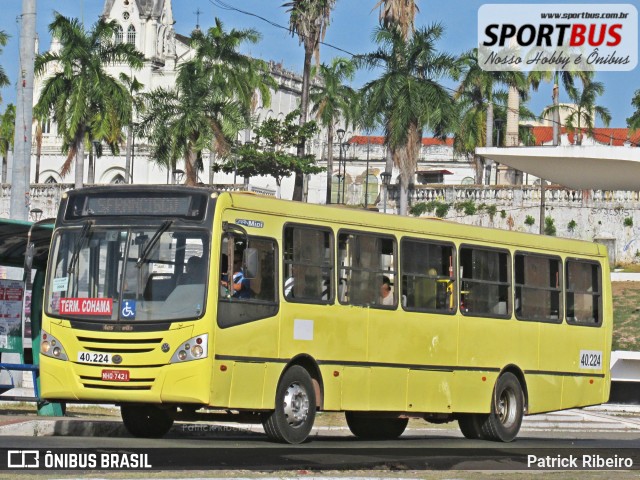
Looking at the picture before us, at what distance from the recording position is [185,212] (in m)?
16.1

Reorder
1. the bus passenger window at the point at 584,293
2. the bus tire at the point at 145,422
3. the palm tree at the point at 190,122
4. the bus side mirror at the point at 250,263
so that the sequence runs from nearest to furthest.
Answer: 1. the bus side mirror at the point at 250,263
2. the bus tire at the point at 145,422
3. the bus passenger window at the point at 584,293
4. the palm tree at the point at 190,122

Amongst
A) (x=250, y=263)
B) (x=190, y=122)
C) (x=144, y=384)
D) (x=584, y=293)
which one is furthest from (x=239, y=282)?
(x=190, y=122)

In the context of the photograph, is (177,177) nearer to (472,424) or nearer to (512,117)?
(512,117)

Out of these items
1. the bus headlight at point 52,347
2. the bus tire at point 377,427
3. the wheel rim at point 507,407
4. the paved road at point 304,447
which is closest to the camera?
the paved road at point 304,447

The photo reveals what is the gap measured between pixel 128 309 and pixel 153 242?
0.82 m

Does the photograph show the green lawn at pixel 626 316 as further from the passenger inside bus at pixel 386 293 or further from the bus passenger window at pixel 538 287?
the passenger inside bus at pixel 386 293

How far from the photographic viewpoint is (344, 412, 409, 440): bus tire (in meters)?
20.6

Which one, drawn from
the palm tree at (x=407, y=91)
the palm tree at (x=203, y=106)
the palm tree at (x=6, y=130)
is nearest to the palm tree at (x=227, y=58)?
the palm tree at (x=203, y=106)

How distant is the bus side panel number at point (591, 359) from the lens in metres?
22.5

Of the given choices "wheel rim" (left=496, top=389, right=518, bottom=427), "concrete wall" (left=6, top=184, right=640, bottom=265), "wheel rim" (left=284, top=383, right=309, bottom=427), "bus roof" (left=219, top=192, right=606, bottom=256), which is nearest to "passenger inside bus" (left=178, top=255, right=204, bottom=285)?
"bus roof" (left=219, top=192, right=606, bottom=256)

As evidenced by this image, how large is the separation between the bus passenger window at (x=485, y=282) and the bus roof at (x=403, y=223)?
225 mm

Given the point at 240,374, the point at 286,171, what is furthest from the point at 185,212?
the point at 286,171

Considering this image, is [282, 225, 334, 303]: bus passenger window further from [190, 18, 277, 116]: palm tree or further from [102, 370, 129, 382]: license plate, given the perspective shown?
[190, 18, 277, 116]: palm tree

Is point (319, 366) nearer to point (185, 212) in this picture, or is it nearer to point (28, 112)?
point (185, 212)
